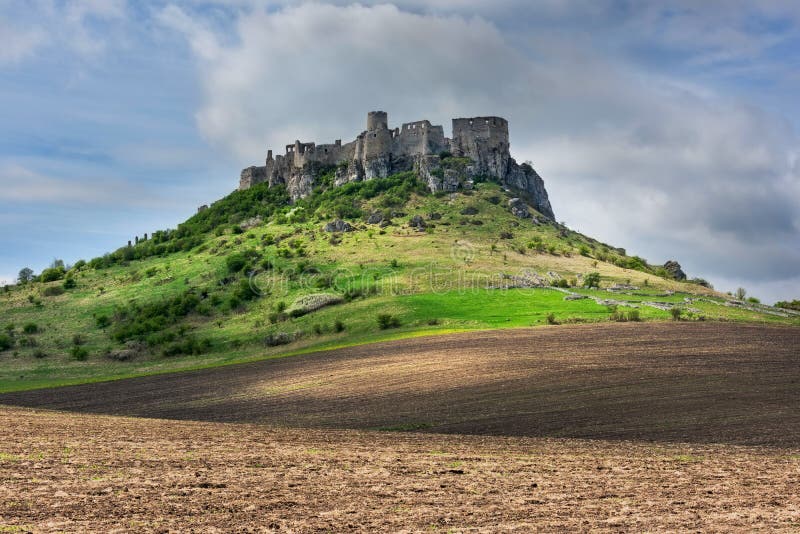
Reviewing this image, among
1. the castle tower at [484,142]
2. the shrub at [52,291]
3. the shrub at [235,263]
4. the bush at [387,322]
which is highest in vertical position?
the castle tower at [484,142]

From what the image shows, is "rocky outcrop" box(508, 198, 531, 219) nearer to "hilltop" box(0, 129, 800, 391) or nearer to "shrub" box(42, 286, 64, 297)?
"hilltop" box(0, 129, 800, 391)

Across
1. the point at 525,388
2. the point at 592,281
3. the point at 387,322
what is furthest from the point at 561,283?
the point at 525,388

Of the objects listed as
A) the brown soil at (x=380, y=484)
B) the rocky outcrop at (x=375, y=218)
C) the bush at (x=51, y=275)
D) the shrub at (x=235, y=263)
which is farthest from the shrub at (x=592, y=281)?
the bush at (x=51, y=275)

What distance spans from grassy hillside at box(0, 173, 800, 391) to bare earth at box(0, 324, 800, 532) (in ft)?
54.4

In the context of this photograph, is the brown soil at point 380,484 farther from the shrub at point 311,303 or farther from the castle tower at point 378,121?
the castle tower at point 378,121

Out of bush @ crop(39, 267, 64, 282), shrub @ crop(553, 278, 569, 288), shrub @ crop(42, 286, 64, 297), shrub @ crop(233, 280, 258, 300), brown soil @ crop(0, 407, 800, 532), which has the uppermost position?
bush @ crop(39, 267, 64, 282)

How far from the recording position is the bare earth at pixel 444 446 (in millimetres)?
17141

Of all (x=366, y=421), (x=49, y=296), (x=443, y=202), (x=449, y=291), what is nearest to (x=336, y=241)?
(x=443, y=202)

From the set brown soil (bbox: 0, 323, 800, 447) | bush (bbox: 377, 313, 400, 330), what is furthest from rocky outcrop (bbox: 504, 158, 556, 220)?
brown soil (bbox: 0, 323, 800, 447)

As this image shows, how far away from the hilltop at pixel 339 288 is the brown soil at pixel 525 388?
9.33m

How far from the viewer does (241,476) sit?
2058cm

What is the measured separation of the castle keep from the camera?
124m

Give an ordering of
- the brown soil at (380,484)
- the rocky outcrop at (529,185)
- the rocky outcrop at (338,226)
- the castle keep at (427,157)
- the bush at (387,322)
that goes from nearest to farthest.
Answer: the brown soil at (380,484) < the bush at (387,322) < the rocky outcrop at (338,226) < the castle keep at (427,157) < the rocky outcrop at (529,185)

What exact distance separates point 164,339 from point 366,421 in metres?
49.7
